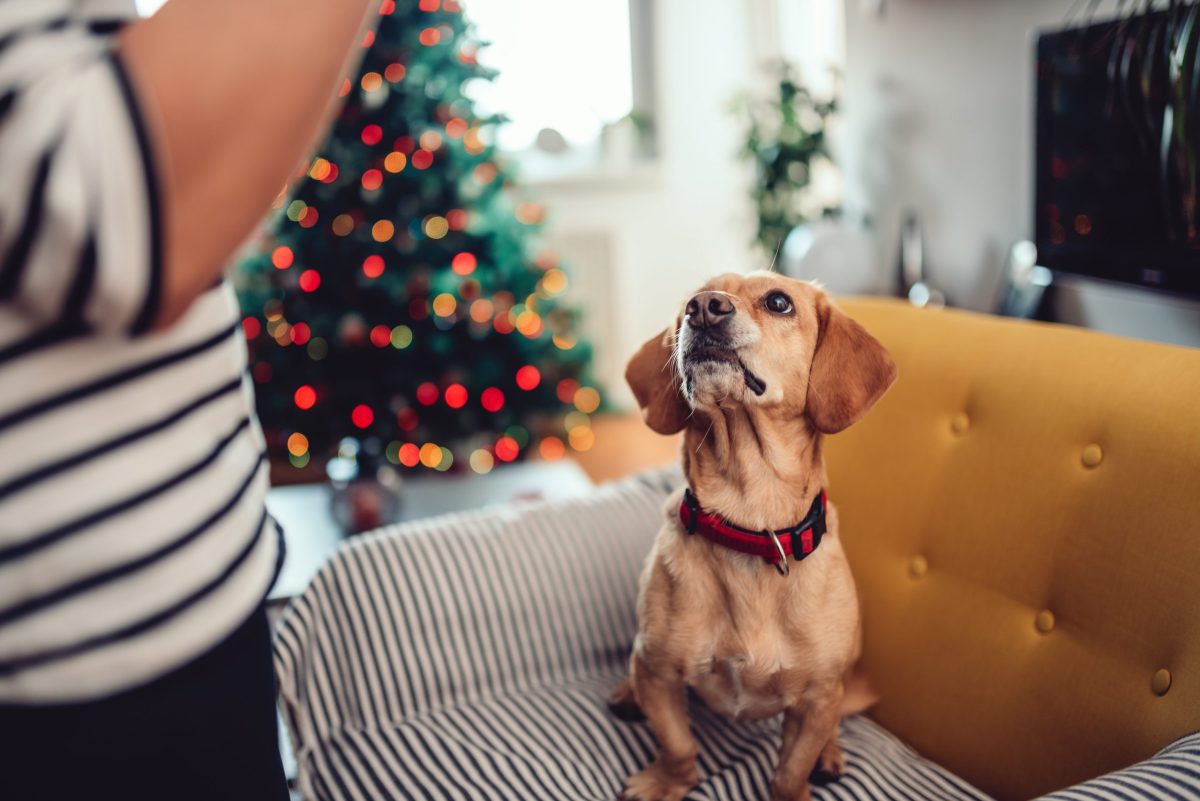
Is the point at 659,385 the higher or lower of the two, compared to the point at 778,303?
lower

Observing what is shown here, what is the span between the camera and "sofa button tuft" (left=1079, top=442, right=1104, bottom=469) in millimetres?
1240

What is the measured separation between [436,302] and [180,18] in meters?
2.88

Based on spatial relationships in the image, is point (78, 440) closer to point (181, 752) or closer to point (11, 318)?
point (11, 318)

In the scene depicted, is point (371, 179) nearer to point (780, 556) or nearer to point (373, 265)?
point (373, 265)

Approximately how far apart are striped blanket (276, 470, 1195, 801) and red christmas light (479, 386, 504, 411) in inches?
72.1

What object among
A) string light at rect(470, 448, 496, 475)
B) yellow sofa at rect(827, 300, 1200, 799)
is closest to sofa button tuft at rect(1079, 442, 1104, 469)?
yellow sofa at rect(827, 300, 1200, 799)

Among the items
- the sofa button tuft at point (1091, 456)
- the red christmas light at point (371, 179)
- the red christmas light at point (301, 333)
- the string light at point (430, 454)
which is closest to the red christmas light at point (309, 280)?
the red christmas light at point (301, 333)

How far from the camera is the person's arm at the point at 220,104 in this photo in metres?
0.50

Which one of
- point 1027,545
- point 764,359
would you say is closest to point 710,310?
point 764,359

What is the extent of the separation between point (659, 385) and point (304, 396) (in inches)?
94.5

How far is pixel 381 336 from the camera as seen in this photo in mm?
3332

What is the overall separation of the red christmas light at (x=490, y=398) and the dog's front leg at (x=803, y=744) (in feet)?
8.01

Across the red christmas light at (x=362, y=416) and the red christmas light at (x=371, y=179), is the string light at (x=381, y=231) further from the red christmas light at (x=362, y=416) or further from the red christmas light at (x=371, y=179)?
the red christmas light at (x=362, y=416)

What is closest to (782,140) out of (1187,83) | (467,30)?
(467,30)
